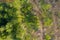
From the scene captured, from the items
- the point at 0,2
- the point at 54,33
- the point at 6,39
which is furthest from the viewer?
the point at 0,2

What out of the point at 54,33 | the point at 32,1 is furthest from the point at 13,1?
the point at 54,33

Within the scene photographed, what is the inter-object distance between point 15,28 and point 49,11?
0.62 meters

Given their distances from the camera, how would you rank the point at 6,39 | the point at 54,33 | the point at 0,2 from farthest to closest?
the point at 0,2, the point at 6,39, the point at 54,33

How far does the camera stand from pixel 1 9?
4.56 m

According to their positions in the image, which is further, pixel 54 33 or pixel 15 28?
pixel 15 28

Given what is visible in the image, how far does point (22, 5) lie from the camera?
14.8ft

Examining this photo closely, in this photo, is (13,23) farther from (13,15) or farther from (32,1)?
(32,1)

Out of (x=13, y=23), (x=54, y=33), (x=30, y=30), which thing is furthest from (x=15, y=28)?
(x=54, y=33)

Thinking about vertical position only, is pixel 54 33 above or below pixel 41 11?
below

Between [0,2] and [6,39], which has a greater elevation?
[0,2]

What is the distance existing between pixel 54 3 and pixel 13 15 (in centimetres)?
69

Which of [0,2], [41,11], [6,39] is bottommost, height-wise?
[6,39]

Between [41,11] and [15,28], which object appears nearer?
[41,11]

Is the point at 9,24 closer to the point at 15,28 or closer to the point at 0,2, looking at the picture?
the point at 15,28
